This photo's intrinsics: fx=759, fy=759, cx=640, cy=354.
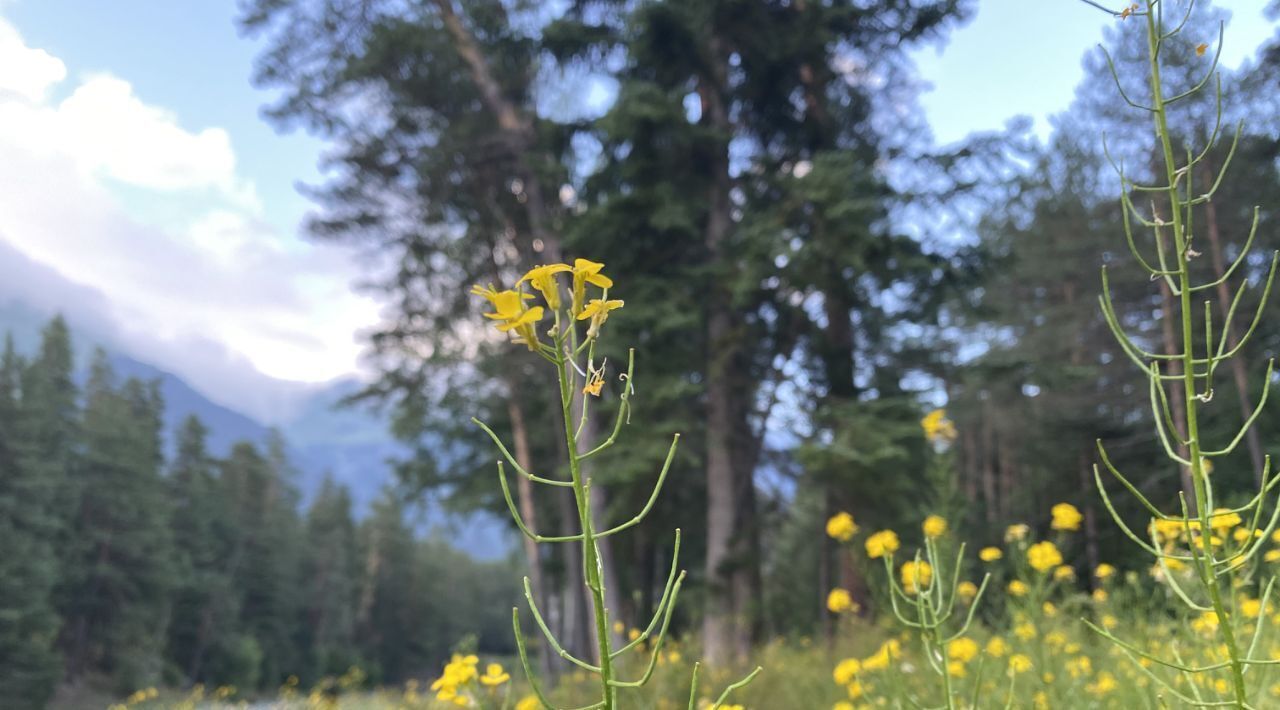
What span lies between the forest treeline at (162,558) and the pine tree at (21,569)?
43 mm

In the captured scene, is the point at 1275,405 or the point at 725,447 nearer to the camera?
the point at 725,447

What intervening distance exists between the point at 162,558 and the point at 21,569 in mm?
6469

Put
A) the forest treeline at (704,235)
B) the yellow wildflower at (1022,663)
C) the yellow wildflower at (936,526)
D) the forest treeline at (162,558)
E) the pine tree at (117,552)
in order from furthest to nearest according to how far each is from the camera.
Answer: the pine tree at (117,552) < the forest treeline at (162,558) < the forest treeline at (704,235) < the yellow wildflower at (936,526) < the yellow wildflower at (1022,663)

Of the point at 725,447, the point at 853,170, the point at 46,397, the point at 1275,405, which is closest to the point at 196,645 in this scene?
the point at 46,397

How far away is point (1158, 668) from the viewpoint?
2.14m

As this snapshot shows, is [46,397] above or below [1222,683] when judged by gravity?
above

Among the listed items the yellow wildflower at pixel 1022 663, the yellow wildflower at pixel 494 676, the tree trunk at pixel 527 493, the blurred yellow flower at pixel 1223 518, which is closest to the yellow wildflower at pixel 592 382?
the blurred yellow flower at pixel 1223 518

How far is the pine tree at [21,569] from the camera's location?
653 inches

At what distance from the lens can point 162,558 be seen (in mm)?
23516

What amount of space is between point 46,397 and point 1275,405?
26.0 meters

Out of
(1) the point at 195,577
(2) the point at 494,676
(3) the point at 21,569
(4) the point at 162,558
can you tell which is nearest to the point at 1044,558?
(2) the point at 494,676

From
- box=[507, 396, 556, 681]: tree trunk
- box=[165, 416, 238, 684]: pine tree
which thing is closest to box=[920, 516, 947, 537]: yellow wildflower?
box=[507, 396, 556, 681]: tree trunk

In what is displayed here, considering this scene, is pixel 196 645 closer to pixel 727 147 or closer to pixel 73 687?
pixel 73 687

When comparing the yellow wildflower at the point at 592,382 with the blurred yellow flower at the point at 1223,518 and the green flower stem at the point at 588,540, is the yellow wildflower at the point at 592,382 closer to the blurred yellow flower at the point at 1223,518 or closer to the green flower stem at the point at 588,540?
the green flower stem at the point at 588,540
